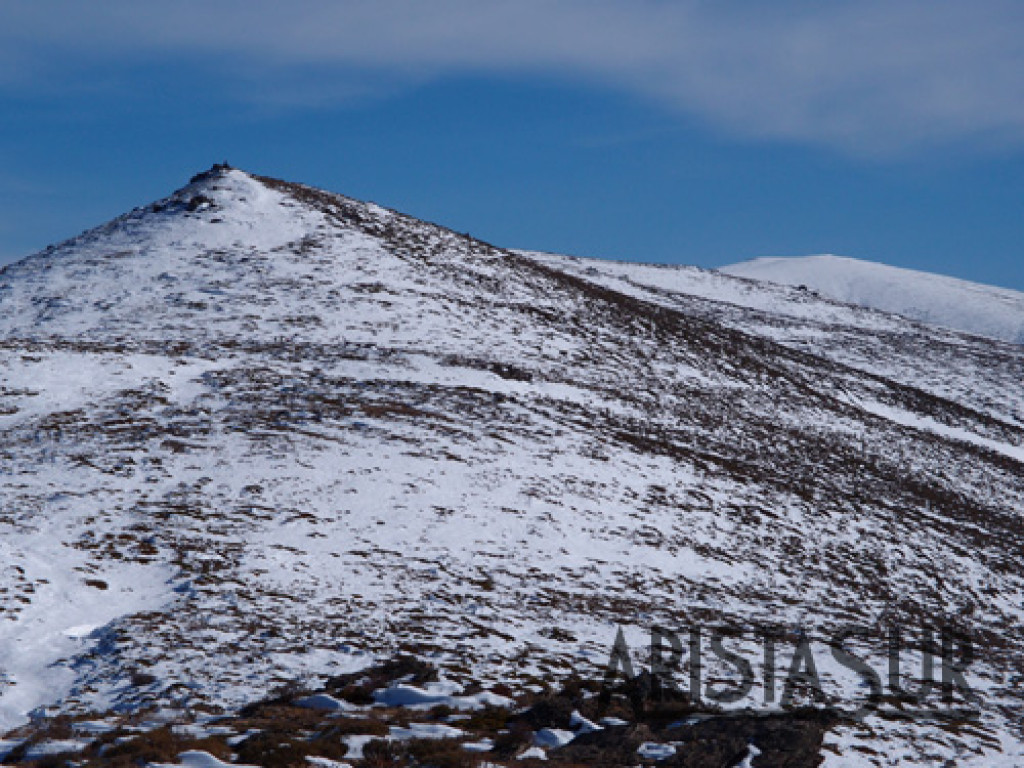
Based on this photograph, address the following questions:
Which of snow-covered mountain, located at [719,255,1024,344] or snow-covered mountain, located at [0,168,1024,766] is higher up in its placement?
snow-covered mountain, located at [719,255,1024,344]

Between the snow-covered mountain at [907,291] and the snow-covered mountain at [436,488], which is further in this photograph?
the snow-covered mountain at [907,291]

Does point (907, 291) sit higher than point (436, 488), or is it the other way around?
point (907, 291)

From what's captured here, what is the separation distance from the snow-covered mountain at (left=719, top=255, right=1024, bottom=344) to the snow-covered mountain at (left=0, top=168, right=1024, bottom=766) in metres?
75.0

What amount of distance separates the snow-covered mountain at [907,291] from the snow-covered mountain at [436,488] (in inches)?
2951

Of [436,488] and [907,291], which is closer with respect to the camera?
[436,488]

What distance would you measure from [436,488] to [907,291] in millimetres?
129861

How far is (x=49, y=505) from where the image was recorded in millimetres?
Result: 21672

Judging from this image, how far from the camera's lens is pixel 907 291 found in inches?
5438

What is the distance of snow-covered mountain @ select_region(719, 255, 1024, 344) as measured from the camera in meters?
121

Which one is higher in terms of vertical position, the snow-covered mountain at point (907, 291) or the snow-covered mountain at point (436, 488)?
the snow-covered mountain at point (907, 291)

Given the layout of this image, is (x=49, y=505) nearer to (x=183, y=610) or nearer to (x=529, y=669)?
(x=183, y=610)

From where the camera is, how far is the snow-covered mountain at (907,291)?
12109cm

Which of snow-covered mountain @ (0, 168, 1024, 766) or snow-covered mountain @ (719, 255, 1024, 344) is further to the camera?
snow-covered mountain @ (719, 255, 1024, 344)

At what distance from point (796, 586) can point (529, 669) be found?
445 inches
